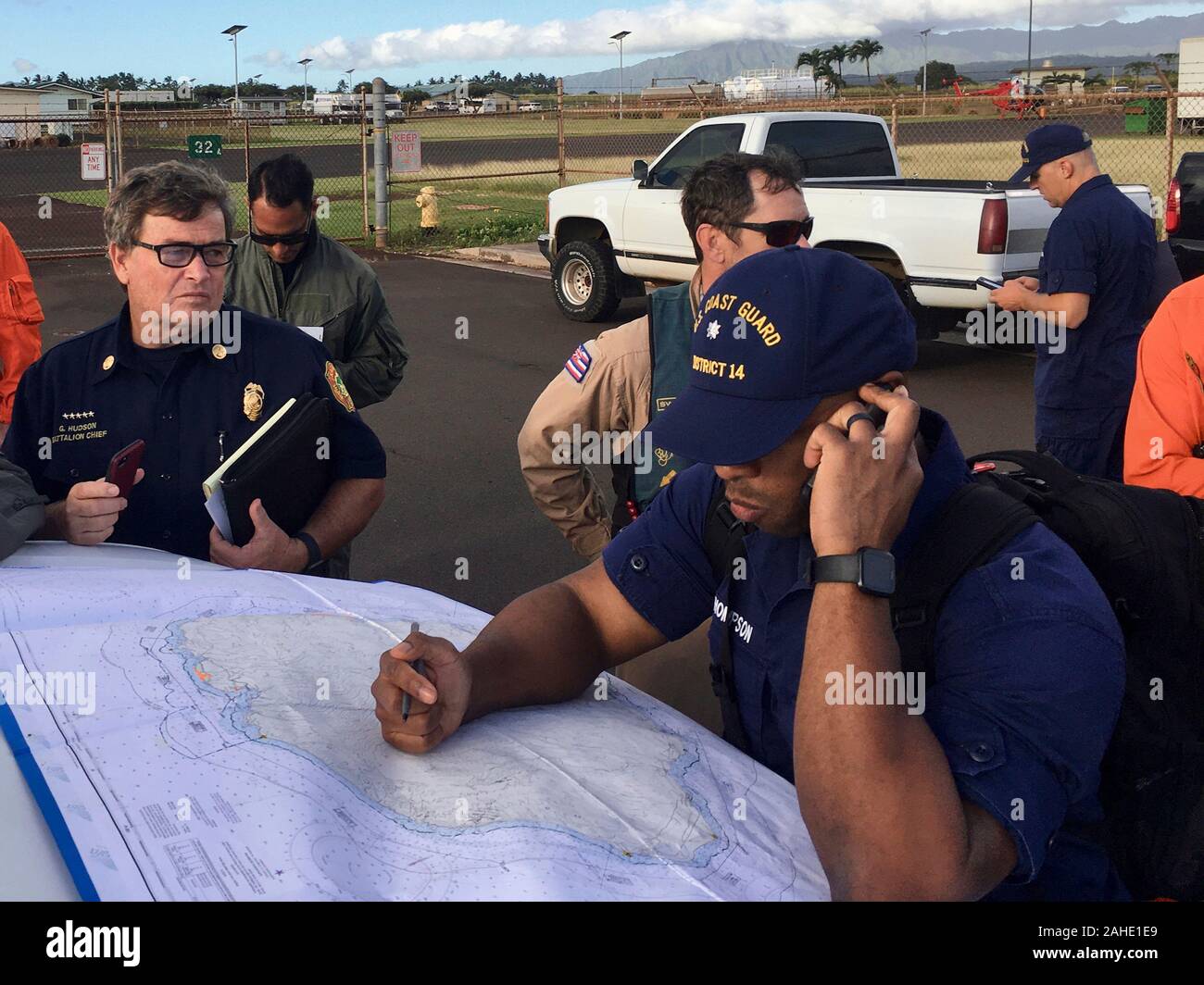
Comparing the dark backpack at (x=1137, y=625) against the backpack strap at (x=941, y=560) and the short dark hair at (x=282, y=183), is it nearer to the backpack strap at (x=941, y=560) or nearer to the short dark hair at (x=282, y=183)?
the backpack strap at (x=941, y=560)

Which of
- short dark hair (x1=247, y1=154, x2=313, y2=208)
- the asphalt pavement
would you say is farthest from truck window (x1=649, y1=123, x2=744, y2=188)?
short dark hair (x1=247, y1=154, x2=313, y2=208)

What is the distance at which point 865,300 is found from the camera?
2029 millimetres

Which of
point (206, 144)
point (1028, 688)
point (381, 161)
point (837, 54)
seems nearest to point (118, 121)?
point (206, 144)

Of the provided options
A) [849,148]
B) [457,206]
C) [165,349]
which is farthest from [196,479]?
[457,206]

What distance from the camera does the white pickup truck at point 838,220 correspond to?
1099cm

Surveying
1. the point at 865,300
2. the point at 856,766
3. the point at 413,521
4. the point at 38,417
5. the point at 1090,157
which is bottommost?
the point at 413,521

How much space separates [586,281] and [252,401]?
11.3 metres

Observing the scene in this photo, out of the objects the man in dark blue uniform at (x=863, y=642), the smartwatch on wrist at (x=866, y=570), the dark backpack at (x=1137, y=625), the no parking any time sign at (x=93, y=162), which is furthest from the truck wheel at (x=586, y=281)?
the smartwatch on wrist at (x=866, y=570)

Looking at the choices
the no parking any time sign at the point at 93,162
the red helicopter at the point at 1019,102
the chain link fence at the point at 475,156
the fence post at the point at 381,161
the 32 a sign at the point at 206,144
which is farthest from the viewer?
the chain link fence at the point at 475,156

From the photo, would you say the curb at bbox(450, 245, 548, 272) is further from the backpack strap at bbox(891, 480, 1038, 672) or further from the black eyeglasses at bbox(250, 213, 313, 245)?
the backpack strap at bbox(891, 480, 1038, 672)

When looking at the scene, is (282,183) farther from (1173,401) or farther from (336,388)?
(1173,401)

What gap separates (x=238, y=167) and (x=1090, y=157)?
108 ft

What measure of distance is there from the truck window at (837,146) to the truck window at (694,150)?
41cm
